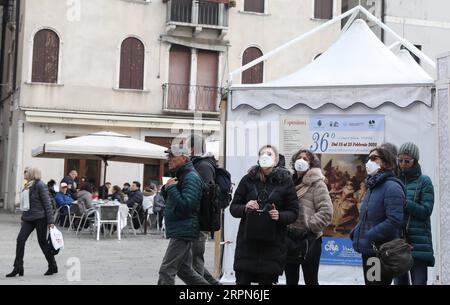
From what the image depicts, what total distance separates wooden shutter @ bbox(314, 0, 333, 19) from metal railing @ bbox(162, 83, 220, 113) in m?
5.67

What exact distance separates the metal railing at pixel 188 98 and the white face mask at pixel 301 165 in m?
21.2

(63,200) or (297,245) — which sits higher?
(63,200)

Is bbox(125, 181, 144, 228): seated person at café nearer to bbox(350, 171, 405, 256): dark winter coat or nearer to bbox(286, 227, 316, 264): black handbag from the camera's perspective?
bbox(286, 227, 316, 264): black handbag

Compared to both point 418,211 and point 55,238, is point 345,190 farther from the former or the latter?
point 55,238

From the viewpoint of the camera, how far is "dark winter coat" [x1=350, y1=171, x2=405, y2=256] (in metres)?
6.00

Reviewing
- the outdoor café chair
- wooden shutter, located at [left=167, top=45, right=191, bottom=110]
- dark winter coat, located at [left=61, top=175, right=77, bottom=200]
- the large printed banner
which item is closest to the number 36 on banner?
the large printed banner

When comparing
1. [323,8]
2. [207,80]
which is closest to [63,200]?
[207,80]

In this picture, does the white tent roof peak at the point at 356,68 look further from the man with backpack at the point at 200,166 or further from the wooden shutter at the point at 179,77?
the wooden shutter at the point at 179,77

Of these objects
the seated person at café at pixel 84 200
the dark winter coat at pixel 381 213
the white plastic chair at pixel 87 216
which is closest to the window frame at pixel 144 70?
the white plastic chair at pixel 87 216

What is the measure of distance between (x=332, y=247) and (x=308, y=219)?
229 cm

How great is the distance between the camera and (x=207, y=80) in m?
29.1
